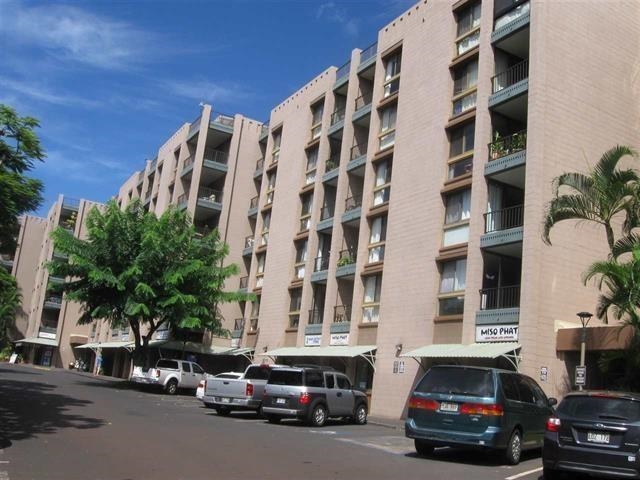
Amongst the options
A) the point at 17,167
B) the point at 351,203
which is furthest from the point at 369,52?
the point at 17,167

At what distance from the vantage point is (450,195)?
25.6 meters

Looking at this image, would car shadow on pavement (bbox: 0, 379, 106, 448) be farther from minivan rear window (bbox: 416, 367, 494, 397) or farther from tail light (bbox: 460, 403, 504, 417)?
tail light (bbox: 460, 403, 504, 417)

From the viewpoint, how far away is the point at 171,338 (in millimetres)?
42312

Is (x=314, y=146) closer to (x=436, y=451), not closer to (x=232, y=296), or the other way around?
(x=232, y=296)

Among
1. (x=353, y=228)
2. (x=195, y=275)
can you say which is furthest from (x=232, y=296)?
(x=353, y=228)

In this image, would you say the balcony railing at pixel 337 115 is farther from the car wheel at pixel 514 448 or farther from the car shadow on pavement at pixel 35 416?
the car wheel at pixel 514 448

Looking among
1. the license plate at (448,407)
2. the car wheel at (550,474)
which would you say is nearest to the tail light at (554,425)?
the car wheel at (550,474)

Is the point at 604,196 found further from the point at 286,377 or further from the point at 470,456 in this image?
the point at 286,377

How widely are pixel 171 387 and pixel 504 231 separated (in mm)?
18373

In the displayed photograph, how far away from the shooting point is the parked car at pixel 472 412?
40.0ft

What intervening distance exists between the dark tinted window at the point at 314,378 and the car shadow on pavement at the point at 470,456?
558cm

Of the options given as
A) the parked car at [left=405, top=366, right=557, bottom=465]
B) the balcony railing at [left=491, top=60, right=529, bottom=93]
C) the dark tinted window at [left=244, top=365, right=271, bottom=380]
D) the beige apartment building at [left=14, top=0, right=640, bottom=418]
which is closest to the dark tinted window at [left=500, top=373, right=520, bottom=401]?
the parked car at [left=405, top=366, right=557, bottom=465]

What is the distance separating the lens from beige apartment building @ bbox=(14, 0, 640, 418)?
853 inches

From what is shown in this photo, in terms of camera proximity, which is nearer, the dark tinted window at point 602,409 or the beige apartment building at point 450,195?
the dark tinted window at point 602,409
